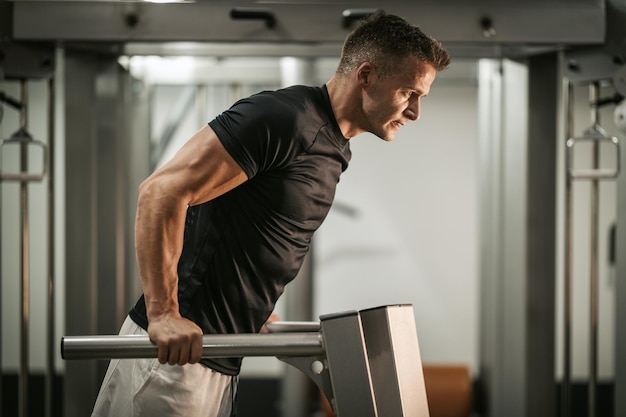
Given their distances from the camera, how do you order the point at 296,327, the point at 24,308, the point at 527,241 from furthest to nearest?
the point at 527,241
the point at 24,308
the point at 296,327

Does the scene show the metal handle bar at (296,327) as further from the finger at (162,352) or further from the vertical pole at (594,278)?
the vertical pole at (594,278)

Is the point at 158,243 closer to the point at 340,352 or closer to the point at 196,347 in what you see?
the point at 196,347

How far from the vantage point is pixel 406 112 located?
1364mm

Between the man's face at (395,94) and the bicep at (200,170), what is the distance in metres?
0.30

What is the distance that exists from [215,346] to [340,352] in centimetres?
18

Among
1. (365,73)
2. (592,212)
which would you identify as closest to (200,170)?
(365,73)

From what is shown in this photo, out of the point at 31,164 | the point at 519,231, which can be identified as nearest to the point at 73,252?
the point at 31,164

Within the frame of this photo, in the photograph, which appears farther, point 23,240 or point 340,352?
point 23,240

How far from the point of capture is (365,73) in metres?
1.34

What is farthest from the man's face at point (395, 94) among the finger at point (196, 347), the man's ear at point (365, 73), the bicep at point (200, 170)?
the finger at point (196, 347)

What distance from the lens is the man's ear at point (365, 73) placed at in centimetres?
133

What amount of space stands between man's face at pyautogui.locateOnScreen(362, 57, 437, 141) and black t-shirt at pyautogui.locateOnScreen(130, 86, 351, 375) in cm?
7

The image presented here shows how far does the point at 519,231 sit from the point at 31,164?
2291 millimetres

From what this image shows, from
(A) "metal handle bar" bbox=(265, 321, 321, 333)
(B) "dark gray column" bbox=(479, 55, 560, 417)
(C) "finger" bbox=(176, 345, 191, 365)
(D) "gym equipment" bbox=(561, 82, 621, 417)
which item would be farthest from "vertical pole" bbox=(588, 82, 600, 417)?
(C) "finger" bbox=(176, 345, 191, 365)
